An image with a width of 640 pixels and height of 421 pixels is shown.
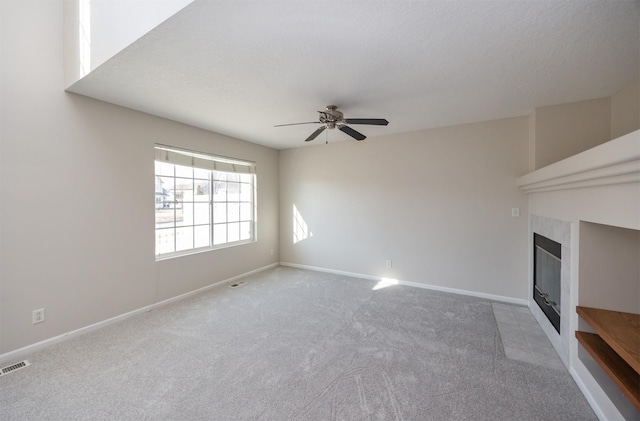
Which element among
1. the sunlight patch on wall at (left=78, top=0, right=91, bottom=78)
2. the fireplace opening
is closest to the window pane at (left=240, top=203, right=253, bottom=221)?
the sunlight patch on wall at (left=78, top=0, right=91, bottom=78)

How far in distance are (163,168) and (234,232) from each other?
1.57 meters

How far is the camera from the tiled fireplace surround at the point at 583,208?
4.16ft

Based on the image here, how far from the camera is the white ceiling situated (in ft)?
4.81

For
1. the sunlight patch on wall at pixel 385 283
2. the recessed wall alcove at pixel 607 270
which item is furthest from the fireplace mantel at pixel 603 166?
the sunlight patch on wall at pixel 385 283

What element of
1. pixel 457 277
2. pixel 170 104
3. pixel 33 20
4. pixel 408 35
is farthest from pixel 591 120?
pixel 33 20

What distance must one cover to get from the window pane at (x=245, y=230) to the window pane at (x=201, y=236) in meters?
0.69

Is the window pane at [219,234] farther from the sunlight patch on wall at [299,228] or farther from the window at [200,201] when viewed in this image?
the sunlight patch on wall at [299,228]

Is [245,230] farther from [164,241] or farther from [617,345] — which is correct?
[617,345]

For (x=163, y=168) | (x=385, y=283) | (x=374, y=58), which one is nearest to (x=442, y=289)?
(x=385, y=283)

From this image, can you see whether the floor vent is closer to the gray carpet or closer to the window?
the gray carpet

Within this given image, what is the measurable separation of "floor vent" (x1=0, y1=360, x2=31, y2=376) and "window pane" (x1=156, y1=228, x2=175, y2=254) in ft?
4.69

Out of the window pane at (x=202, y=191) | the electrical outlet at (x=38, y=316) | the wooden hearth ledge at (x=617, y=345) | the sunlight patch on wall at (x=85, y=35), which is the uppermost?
the sunlight patch on wall at (x=85, y=35)

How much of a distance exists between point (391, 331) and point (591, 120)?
3137 millimetres

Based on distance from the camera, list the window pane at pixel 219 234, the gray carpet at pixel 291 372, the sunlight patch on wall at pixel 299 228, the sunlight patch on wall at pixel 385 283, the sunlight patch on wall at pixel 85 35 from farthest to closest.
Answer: the sunlight patch on wall at pixel 299 228 < the window pane at pixel 219 234 < the sunlight patch on wall at pixel 385 283 < the sunlight patch on wall at pixel 85 35 < the gray carpet at pixel 291 372
